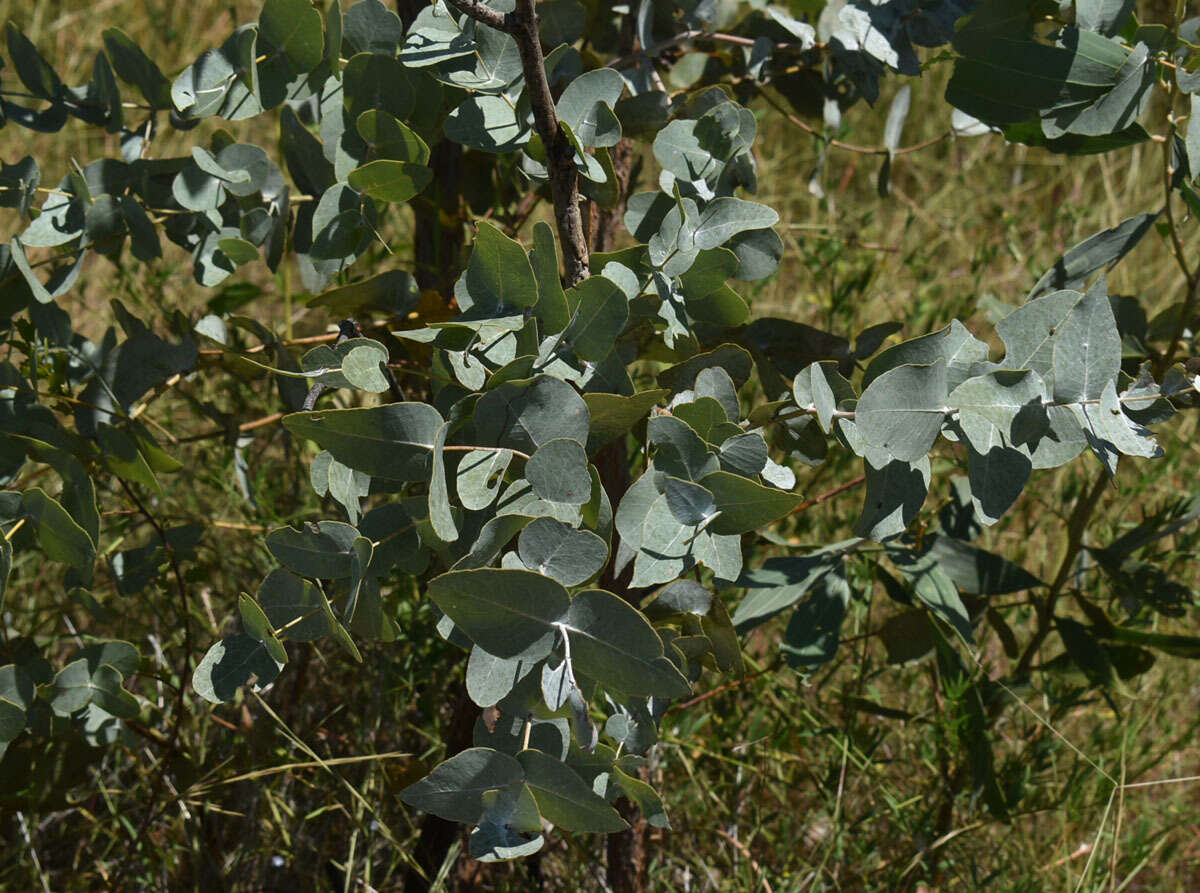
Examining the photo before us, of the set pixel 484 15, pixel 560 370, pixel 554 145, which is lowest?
pixel 560 370

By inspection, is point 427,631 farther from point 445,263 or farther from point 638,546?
Answer: point 638,546

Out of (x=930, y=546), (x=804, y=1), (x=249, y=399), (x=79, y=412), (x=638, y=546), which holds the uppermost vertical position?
(x=804, y=1)

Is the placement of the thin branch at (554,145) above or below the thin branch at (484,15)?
below

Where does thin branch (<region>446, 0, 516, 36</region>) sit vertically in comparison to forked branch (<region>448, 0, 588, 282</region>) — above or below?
above

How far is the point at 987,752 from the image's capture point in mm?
1194

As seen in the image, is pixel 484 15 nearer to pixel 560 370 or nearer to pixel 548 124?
pixel 548 124

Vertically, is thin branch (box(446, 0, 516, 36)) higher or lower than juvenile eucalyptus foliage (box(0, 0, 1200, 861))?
higher

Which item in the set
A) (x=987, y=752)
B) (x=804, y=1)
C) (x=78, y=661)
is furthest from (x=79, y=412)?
(x=987, y=752)

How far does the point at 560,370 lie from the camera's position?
2.80 ft

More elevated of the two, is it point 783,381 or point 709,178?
point 709,178

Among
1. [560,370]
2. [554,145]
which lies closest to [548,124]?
[554,145]

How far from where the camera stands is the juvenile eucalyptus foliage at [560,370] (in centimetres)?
77

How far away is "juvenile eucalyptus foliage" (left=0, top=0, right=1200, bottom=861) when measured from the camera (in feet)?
2.54

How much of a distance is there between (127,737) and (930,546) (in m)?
0.91
